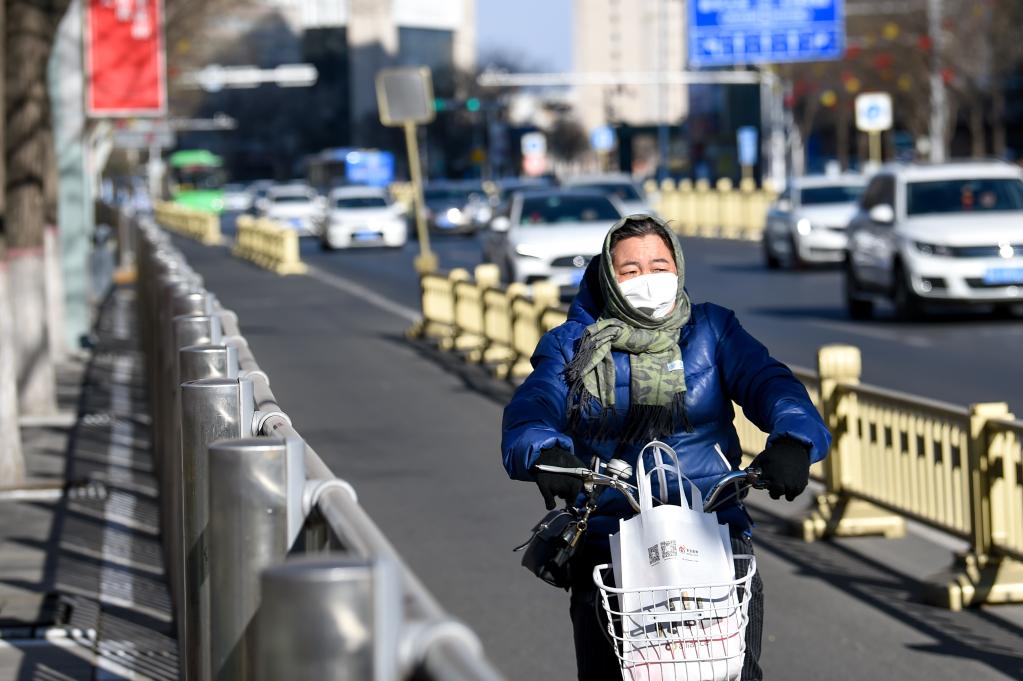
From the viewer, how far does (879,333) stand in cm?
2111

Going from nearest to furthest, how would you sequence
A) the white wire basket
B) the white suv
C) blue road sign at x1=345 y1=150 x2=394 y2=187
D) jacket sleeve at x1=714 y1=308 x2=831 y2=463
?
the white wire basket, jacket sleeve at x1=714 y1=308 x2=831 y2=463, the white suv, blue road sign at x1=345 y1=150 x2=394 y2=187

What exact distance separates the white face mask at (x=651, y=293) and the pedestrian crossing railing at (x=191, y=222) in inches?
2407

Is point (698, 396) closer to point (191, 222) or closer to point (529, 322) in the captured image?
point (529, 322)

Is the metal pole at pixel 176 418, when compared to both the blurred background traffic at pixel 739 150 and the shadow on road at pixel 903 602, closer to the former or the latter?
the shadow on road at pixel 903 602

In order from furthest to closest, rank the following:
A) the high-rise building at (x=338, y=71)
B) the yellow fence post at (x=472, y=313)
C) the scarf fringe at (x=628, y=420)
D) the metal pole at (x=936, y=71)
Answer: the high-rise building at (x=338, y=71), the metal pole at (x=936, y=71), the yellow fence post at (x=472, y=313), the scarf fringe at (x=628, y=420)

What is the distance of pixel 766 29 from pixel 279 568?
150ft

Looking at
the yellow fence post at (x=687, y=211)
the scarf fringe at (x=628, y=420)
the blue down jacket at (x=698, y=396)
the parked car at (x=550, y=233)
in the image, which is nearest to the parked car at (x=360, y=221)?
the yellow fence post at (x=687, y=211)

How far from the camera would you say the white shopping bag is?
3.84 metres

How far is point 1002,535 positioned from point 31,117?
11.9 metres

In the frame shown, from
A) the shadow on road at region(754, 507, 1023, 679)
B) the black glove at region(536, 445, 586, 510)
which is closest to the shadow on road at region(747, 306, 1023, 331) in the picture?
the shadow on road at region(754, 507, 1023, 679)

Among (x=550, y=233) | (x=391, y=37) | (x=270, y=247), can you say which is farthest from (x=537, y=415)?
(x=391, y=37)

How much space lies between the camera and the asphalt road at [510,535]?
738cm

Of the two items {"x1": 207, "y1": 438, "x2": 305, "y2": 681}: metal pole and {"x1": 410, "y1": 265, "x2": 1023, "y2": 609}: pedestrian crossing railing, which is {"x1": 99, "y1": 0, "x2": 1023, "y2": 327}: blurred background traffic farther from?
{"x1": 207, "y1": 438, "x2": 305, "y2": 681}: metal pole

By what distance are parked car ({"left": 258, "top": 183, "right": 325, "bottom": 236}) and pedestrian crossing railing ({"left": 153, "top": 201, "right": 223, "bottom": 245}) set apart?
5.69ft
